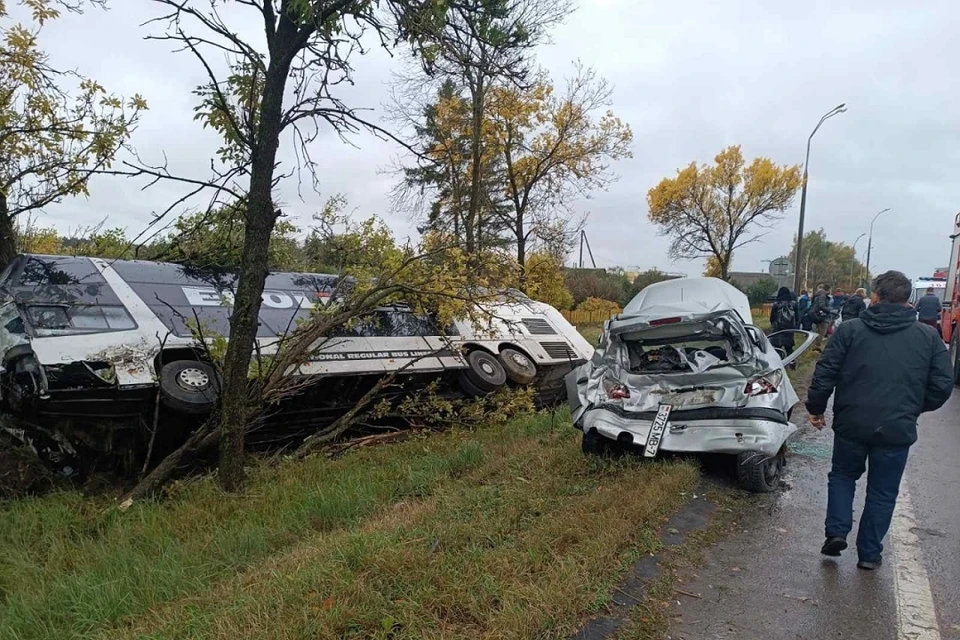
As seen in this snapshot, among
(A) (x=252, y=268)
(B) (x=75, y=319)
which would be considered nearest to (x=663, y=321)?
(A) (x=252, y=268)

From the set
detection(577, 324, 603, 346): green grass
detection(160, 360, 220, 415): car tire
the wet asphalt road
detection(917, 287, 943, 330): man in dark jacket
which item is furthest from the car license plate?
detection(577, 324, 603, 346): green grass

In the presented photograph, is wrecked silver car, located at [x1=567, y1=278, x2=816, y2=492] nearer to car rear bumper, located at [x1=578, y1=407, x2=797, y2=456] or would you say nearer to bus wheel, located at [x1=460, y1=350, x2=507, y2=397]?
car rear bumper, located at [x1=578, y1=407, x2=797, y2=456]

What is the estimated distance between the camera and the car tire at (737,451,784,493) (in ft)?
16.1

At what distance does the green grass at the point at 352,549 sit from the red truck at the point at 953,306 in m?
9.06

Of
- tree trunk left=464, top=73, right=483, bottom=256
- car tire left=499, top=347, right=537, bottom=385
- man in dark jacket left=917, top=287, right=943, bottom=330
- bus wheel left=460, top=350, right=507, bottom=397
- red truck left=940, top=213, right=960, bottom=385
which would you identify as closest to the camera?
bus wheel left=460, top=350, right=507, bottom=397

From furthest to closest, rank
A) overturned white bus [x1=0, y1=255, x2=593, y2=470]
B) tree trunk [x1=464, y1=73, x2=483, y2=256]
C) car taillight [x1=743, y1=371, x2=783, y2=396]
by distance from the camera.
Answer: tree trunk [x1=464, y1=73, x2=483, y2=256], overturned white bus [x1=0, y1=255, x2=593, y2=470], car taillight [x1=743, y1=371, x2=783, y2=396]

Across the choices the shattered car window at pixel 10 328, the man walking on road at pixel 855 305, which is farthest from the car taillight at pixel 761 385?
the man walking on road at pixel 855 305

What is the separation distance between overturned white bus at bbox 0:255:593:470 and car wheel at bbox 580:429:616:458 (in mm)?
2524

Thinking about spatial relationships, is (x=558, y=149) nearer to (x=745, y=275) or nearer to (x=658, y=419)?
(x=658, y=419)

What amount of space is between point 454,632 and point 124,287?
5.27m

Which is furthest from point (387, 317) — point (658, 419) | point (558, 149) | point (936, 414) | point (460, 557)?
point (558, 149)

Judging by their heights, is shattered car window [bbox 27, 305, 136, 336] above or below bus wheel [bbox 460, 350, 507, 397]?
above

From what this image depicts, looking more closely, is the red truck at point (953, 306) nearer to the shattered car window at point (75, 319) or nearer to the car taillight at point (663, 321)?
the car taillight at point (663, 321)

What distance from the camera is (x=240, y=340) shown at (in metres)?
5.28
